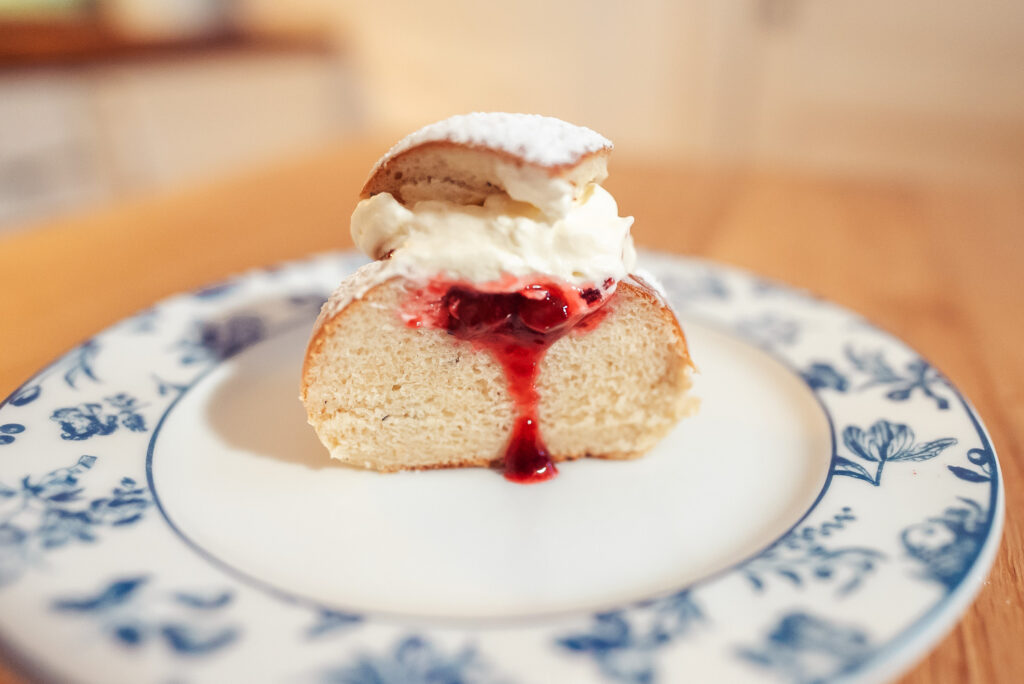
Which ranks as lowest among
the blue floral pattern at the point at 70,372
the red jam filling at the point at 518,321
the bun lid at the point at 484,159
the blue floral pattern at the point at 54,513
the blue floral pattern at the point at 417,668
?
the blue floral pattern at the point at 417,668

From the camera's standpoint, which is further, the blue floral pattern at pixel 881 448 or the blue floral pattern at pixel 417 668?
the blue floral pattern at pixel 881 448

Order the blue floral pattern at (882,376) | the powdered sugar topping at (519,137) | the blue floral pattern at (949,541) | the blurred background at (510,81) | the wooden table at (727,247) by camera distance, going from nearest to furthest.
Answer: the blue floral pattern at (949,541), the powdered sugar topping at (519,137), the blue floral pattern at (882,376), the wooden table at (727,247), the blurred background at (510,81)

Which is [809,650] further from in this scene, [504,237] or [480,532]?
[504,237]

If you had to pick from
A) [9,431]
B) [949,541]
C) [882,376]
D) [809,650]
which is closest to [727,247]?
[882,376]

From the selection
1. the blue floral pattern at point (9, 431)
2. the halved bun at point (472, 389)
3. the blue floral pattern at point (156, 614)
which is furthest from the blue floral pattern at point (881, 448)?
the blue floral pattern at point (9, 431)

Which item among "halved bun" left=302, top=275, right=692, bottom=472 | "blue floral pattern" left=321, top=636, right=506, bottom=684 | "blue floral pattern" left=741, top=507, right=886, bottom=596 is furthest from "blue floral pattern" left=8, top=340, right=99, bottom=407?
"blue floral pattern" left=741, top=507, right=886, bottom=596

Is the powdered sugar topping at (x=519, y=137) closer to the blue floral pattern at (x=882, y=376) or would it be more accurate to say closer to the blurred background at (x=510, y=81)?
the blue floral pattern at (x=882, y=376)

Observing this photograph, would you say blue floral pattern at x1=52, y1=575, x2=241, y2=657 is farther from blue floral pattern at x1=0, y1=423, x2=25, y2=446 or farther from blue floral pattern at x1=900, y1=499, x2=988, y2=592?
blue floral pattern at x1=900, y1=499, x2=988, y2=592
